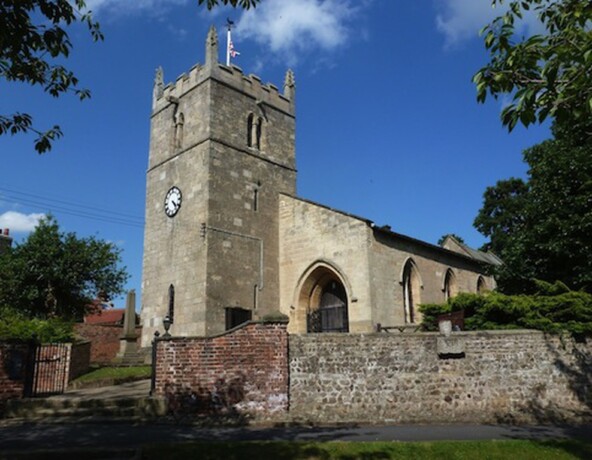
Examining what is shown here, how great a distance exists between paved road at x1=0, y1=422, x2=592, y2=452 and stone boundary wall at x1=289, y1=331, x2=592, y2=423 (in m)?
0.93

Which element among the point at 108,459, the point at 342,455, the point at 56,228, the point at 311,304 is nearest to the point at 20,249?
the point at 56,228

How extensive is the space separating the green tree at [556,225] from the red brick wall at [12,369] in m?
16.3

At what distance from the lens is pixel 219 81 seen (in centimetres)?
2506

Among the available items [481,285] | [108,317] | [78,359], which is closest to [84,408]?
[78,359]

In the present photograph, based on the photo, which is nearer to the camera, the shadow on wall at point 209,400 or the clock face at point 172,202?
the shadow on wall at point 209,400

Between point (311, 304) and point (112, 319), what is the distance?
30256mm

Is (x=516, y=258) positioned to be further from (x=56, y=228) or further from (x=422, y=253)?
(x=56, y=228)

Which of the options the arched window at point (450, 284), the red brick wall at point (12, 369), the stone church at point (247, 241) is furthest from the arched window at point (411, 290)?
the red brick wall at point (12, 369)

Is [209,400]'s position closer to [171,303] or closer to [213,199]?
[171,303]

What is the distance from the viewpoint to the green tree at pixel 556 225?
1833 cm

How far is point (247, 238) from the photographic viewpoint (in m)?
24.2

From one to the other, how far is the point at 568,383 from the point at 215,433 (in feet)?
28.8

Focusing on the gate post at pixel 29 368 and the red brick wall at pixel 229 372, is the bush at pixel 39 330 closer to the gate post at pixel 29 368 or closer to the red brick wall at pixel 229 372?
the gate post at pixel 29 368

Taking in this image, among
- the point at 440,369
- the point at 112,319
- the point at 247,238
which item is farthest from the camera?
the point at 112,319
